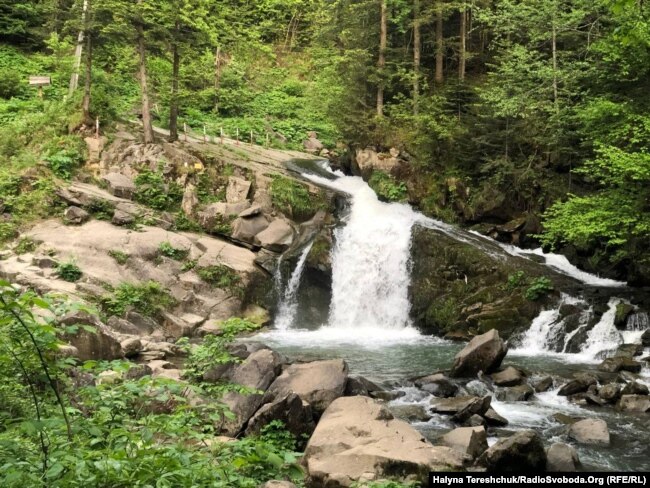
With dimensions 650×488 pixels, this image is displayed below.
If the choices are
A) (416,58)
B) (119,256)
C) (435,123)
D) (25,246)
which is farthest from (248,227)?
(416,58)

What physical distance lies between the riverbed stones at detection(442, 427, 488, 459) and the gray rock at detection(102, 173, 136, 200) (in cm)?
1740

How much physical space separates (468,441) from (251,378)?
451 centimetres

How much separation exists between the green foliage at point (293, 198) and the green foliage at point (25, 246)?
9.39 meters

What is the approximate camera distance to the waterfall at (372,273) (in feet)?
65.0

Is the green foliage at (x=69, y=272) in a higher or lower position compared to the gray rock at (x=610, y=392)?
higher

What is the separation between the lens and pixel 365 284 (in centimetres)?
2050

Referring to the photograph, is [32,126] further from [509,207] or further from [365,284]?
[509,207]

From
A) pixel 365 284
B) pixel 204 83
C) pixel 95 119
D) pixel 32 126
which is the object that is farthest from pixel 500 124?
pixel 204 83

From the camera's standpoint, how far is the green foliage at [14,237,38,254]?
18.2 metres

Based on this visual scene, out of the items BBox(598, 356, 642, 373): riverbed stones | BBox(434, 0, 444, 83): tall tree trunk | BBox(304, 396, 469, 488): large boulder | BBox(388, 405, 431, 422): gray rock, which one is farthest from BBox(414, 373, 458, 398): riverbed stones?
BBox(434, 0, 444, 83): tall tree trunk

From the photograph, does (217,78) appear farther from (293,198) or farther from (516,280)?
(516,280)

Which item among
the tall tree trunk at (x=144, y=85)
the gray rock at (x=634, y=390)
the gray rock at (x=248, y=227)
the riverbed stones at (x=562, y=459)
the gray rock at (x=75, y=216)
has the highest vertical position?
the tall tree trunk at (x=144, y=85)

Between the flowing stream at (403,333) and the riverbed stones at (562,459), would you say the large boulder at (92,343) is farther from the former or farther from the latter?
the riverbed stones at (562,459)

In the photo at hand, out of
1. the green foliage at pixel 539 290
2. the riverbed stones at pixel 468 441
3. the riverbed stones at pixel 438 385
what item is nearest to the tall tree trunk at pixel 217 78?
the green foliage at pixel 539 290
